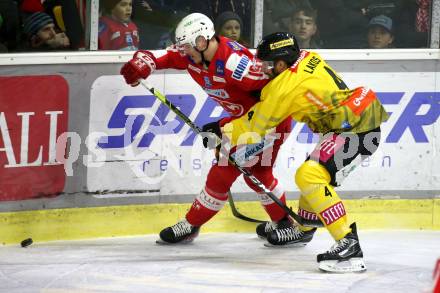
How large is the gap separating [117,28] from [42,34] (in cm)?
46

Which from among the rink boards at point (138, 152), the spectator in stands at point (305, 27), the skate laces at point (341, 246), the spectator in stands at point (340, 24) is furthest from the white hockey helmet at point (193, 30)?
the skate laces at point (341, 246)

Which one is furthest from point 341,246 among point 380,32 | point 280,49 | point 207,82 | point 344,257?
point 380,32

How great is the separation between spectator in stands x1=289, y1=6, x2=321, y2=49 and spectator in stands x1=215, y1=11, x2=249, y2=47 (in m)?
0.34

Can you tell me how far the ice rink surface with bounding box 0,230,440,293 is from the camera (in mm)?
5359

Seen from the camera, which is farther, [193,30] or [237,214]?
[237,214]

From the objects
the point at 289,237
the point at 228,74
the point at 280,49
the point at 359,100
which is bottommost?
the point at 289,237

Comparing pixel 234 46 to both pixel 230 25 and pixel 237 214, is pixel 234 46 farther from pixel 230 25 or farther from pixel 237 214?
pixel 237 214

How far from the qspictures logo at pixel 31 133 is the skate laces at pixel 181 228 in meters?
0.67

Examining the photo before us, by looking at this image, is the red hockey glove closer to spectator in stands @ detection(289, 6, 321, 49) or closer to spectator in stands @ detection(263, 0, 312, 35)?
spectator in stands @ detection(263, 0, 312, 35)

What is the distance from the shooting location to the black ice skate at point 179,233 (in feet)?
20.4

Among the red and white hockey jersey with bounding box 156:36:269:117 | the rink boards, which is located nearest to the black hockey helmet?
the red and white hockey jersey with bounding box 156:36:269:117

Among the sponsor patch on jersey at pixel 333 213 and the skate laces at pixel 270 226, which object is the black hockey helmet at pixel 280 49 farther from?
the skate laces at pixel 270 226

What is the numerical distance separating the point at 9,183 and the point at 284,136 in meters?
1.51

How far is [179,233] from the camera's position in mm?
6234
